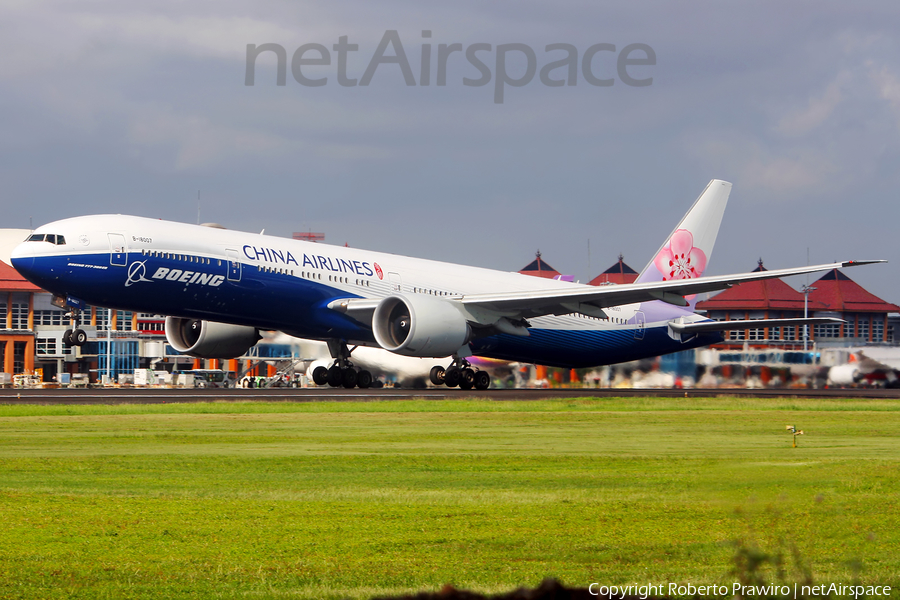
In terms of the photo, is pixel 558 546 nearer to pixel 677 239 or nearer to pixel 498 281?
pixel 498 281

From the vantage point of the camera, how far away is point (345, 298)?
141 ft

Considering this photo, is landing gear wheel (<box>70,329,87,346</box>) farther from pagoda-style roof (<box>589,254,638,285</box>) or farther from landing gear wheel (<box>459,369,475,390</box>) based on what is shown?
pagoda-style roof (<box>589,254,638,285</box>)

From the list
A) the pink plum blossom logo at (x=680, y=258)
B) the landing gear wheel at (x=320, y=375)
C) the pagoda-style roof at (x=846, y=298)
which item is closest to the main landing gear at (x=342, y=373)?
the landing gear wheel at (x=320, y=375)

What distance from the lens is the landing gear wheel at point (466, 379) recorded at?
47.6 metres

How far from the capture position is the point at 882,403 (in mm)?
39938

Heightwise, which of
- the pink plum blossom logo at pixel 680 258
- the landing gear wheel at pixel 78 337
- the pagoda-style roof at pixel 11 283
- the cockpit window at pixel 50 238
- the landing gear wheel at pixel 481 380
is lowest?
the landing gear wheel at pixel 481 380

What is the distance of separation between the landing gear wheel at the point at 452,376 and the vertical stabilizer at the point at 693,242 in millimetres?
12714

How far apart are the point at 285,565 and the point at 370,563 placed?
0.76 meters

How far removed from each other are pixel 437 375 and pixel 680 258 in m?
16.1

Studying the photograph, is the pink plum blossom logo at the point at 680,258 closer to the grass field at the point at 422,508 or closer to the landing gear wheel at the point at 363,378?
the landing gear wheel at the point at 363,378

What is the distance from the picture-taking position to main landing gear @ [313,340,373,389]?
4575 cm

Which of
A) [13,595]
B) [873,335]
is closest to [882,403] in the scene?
[13,595]

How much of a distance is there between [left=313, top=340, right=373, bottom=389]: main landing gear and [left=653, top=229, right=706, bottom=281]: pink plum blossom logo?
721 inches

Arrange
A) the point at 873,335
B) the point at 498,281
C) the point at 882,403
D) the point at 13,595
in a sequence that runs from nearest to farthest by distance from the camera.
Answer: the point at 13,595 → the point at 882,403 → the point at 498,281 → the point at 873,335
